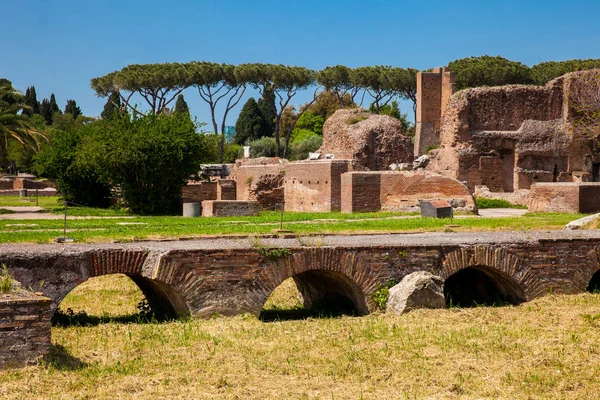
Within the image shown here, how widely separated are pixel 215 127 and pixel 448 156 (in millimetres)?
26681

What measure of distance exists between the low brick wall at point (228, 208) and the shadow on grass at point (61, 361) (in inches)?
610

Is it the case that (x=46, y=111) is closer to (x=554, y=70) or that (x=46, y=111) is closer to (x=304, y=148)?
(x=304, y=148)

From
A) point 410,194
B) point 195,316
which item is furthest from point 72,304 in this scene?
point 410,194

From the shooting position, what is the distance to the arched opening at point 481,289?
13898mm

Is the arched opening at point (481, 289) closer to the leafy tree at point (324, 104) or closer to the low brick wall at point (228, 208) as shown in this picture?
the low brick wall at point (228, 208)

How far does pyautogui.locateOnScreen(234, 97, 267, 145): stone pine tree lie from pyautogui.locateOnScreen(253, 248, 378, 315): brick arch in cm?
5316

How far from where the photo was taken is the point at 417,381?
9625 millimetres

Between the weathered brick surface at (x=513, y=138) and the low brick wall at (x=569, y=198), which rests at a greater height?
the weathered brick surface at (x=513, y=138)

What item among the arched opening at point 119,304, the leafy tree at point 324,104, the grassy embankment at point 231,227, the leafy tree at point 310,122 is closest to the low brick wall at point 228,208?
the grassy embankment at point 231,227

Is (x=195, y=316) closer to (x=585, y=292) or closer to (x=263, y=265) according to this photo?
(x=263, y=265)

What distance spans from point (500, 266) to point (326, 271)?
2.90 metres

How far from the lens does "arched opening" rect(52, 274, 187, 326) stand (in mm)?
12234

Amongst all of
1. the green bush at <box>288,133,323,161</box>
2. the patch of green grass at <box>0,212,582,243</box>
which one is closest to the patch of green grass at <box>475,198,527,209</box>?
the patch of green grass at <box>0,212,582,243</box>

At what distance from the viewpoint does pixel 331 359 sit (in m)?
10.3
